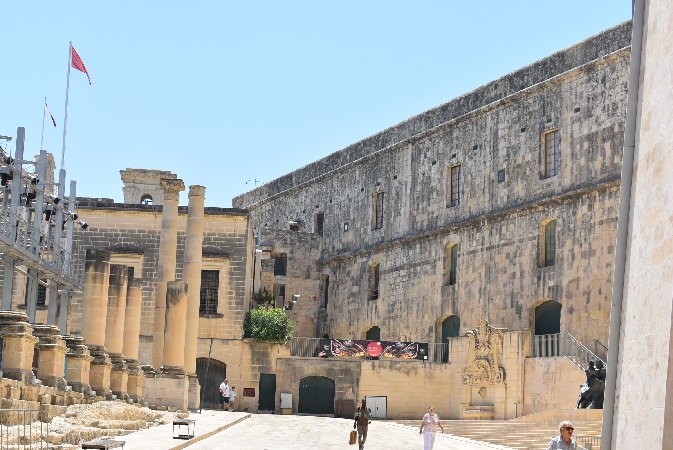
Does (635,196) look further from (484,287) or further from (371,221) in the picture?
(371,221)

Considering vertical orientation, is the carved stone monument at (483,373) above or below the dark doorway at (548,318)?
below

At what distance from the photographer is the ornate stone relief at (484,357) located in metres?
34.1

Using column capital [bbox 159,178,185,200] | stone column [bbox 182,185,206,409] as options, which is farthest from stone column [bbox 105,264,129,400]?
column capital [bbox 159,178,185,200]

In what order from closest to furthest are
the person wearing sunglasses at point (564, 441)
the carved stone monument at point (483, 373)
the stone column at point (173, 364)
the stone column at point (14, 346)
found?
the person wearing sunglasses at point (564, 441), the stone column at point (14, 346), the stone column at point (173, 364), the carved stone monument at point (483, 373)

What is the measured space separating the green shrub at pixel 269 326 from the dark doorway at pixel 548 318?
9112 millimetres

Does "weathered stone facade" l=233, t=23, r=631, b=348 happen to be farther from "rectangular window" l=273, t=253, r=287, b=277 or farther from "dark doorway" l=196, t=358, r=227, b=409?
"dark doorway" l=196, t=358, r=227, b=409

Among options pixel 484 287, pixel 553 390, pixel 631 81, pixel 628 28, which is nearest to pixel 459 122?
pixel 484 287

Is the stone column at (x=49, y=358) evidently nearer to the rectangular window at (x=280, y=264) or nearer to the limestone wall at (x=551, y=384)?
the limestone wall at (x=551, y=384)

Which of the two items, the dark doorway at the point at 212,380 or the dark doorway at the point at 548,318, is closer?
the dark doorway at the point at 548,318

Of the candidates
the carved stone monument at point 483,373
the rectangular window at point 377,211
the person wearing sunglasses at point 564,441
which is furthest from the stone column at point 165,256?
the person wearing sunglasses at point 564,441

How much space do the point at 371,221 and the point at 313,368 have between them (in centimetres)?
898

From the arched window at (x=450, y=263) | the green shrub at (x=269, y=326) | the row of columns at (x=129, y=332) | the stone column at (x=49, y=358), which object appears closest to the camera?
the stone column at (x=49, y=358)

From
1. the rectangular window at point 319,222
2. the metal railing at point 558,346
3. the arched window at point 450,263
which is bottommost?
the metal railing at point 558,346

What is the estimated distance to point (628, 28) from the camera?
33.0 meters
